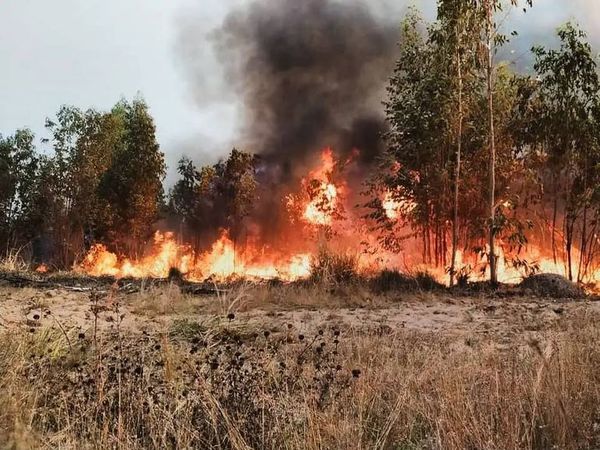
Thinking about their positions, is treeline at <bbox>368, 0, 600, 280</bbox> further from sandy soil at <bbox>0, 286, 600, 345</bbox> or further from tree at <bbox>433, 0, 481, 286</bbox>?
sandy soil at <bbox>0, 286, 600, 345</bbox>

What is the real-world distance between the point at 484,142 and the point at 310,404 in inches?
541

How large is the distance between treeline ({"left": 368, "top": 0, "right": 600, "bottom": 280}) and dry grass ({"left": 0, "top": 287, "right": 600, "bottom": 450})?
960 cm

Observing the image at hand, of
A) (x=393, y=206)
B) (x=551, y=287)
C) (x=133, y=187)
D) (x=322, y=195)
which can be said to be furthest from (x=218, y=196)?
(x=551, y=287)

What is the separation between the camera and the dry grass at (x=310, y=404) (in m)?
4.00

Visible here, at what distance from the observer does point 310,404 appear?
4.78 meters

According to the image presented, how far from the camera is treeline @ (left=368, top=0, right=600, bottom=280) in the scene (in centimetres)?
1477

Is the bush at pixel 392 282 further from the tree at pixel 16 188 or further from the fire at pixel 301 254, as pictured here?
the tree at pixel 16 188

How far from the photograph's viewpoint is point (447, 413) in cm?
418

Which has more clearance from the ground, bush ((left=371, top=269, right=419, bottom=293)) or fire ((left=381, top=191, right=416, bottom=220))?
fire ((left=381, top=191, right=416, bottom=220))

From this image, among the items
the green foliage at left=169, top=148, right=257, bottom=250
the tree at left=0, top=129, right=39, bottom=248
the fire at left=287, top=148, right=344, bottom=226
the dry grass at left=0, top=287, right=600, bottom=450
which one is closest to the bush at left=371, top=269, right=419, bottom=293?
the fire at left=287, top=148, right=344, bottom=226

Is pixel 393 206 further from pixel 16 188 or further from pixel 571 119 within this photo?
pixel 16 188

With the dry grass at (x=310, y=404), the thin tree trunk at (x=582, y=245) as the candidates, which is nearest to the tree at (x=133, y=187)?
the thin tree trunk at (x=582, y=245)

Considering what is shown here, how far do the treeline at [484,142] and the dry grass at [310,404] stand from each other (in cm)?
960

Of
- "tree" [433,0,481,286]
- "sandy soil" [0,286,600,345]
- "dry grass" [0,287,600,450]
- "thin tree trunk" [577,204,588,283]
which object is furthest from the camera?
"thin tree trunk" [577,204,588,283]
